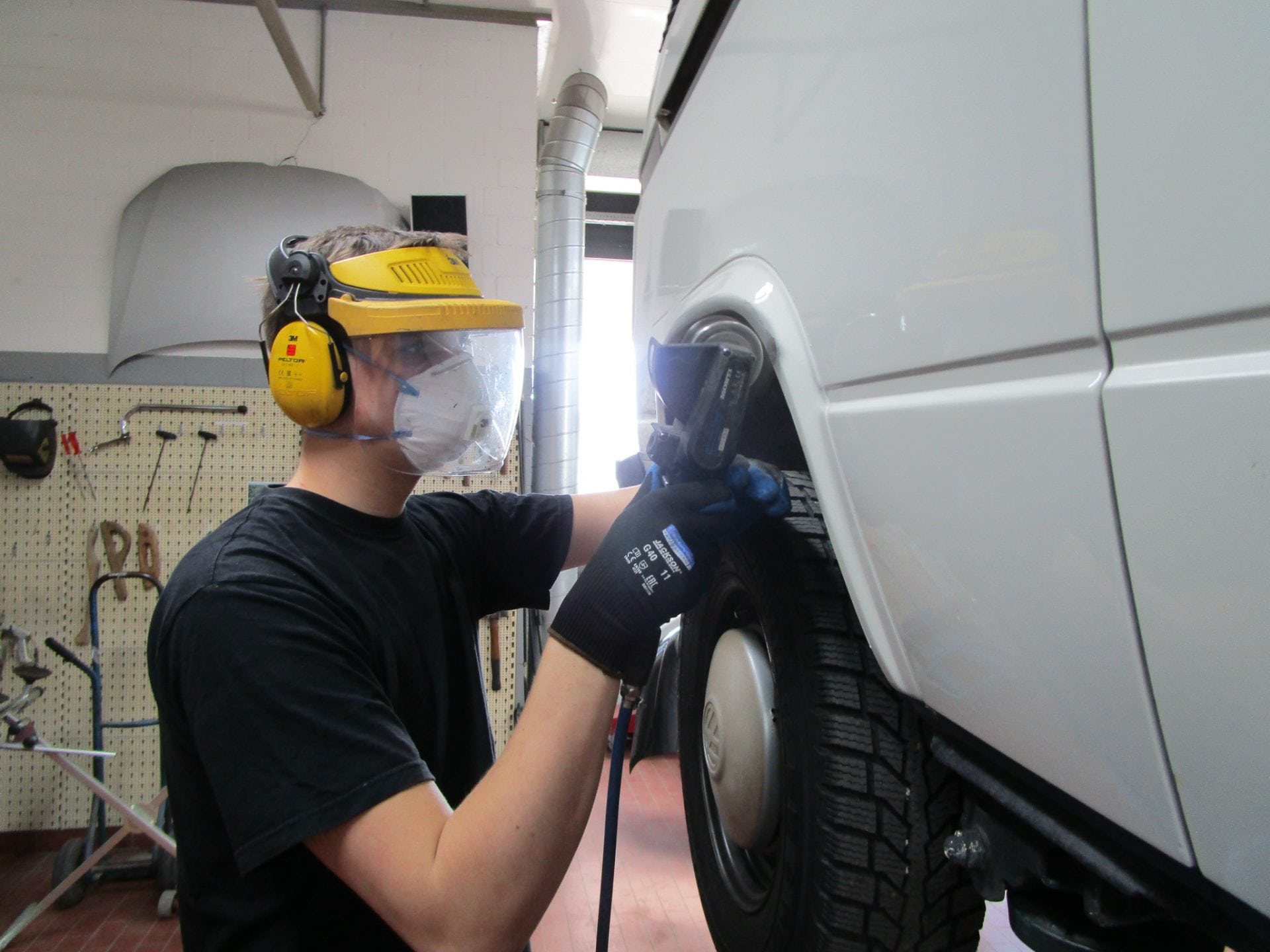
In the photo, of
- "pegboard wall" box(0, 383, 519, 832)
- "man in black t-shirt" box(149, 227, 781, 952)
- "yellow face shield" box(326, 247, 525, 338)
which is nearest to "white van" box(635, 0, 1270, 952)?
"man in black t-shirt" box(149, 227, 781, 952)

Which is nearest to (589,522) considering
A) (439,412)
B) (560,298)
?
(439,412)

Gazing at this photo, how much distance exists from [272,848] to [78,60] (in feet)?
14.9

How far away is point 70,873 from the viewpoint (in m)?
3.12

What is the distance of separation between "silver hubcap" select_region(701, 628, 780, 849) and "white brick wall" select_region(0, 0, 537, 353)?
3330 mm

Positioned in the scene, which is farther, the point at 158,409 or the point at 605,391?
the point at 605,391

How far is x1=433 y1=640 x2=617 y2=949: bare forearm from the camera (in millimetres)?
836

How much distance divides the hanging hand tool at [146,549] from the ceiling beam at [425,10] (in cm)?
274

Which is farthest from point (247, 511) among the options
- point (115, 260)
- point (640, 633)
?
point (115, 260)

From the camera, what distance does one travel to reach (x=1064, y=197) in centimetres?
47

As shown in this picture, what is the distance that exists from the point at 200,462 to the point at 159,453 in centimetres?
19

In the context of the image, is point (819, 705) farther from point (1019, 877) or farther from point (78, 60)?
point (78, 60)

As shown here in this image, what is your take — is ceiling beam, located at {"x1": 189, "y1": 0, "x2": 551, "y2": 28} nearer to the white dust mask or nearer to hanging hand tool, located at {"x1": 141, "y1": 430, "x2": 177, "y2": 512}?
hanging hand tool, located at {"x1": 141, "y1": 430, "x2": 177, "y2": 512}

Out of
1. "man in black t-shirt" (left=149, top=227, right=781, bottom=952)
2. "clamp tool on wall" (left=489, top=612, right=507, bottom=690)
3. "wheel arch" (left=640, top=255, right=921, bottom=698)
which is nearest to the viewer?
"wheel arch" (left=640, top=255, right=921, bottom=698)

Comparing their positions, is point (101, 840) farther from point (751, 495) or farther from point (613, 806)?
point (751, 495)
